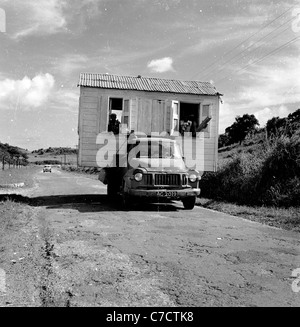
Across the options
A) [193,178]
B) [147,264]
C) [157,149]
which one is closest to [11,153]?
[157,149]

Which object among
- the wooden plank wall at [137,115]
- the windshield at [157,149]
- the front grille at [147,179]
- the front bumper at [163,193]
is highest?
the wooden plank wall at [137,115]

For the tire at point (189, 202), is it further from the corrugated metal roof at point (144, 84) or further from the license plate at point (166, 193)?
the corrugated metal roof at point (144, 84)

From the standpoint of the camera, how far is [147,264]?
4.36 meters

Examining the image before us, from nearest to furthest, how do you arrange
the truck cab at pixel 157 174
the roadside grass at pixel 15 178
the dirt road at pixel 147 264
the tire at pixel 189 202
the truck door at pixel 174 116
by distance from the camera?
the dirt road at pixel 147 264, the truck cab at pixel 157 174, the tire at pixel 189 202, the truck door at pixel 174 116, the roadside grass at pixel 15 178

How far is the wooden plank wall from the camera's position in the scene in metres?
12.4

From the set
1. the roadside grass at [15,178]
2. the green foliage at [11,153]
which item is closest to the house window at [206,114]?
the roadside grass at [15,178]

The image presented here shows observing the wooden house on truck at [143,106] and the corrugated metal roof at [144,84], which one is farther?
the corrugated metal roof at [144,84]

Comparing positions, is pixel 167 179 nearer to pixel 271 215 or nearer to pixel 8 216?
pixel 271 215

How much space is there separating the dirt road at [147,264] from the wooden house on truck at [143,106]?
563cm

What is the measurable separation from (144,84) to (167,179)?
18.0 ft

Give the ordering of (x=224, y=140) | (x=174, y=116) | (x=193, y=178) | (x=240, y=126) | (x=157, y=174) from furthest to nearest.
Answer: (x=224, y=140) → (x=240, y=126) → (x=174, y=116) → (x=193, y=178) → (x=157, y=174)

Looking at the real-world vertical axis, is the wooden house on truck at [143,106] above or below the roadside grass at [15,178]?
above

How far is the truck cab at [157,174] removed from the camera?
9.41m

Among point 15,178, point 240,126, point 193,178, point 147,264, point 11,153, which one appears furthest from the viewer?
point 11,153
